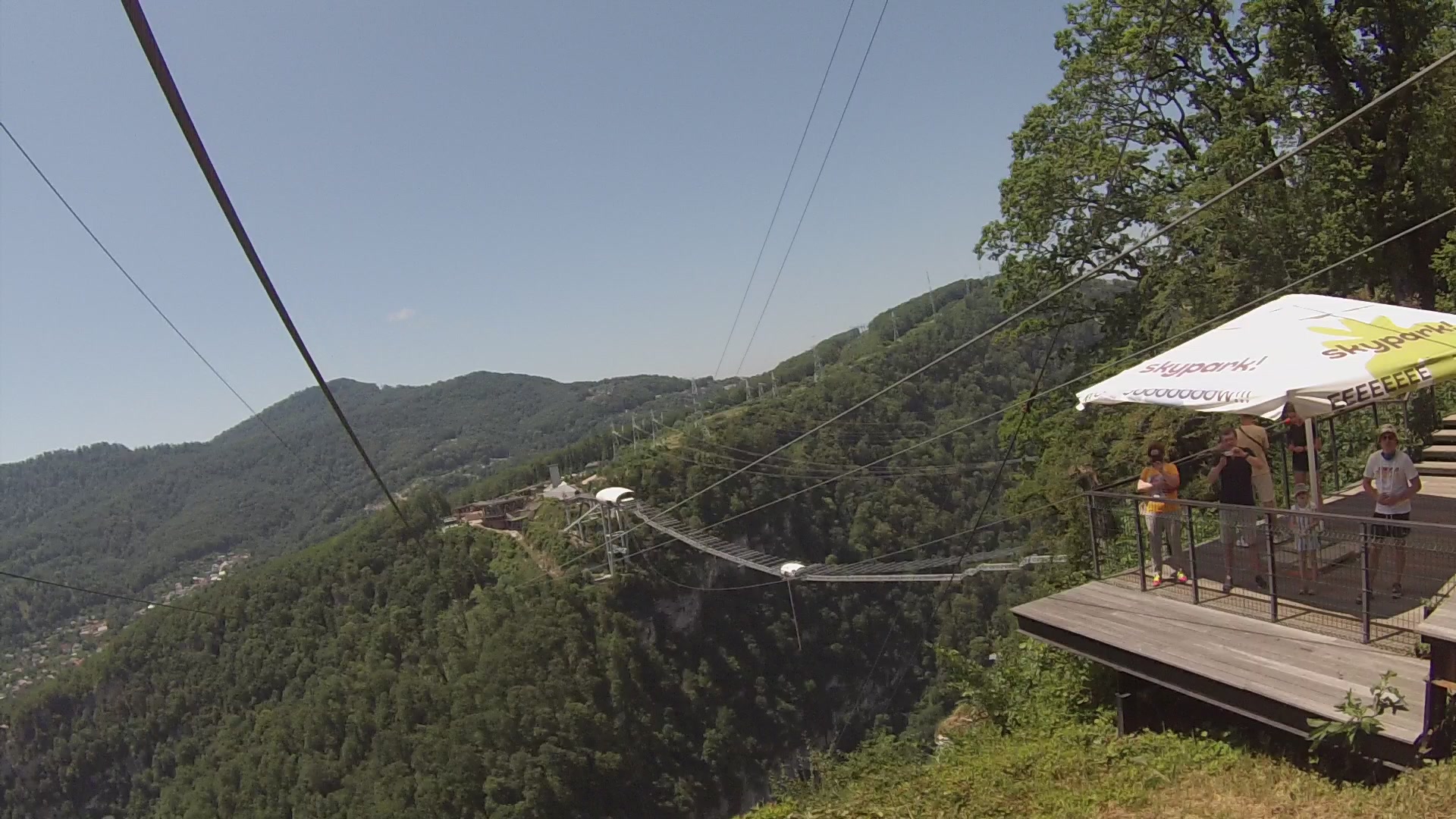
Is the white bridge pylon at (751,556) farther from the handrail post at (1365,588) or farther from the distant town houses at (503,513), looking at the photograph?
the handrail post at (1365,588)

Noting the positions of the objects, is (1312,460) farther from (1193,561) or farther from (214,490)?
(214,490)

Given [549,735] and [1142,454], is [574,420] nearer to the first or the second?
[549,735]

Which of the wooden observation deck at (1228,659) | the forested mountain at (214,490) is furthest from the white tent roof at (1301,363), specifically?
the forested mountain at (214,490)

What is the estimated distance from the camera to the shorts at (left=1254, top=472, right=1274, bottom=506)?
22.0 ft

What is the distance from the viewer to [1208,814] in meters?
4.14

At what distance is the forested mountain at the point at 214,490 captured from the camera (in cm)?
12212

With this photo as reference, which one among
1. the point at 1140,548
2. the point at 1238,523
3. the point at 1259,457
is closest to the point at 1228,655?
the point at 1238,523

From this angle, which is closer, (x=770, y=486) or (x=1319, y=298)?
(x=1319, y=298)

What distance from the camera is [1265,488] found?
22.2 ft

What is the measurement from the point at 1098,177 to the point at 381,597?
6197cm

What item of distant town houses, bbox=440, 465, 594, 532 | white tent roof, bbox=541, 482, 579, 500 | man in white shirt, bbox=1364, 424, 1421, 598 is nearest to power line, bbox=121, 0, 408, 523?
man in white shirt, bbox=1364, 424, 1421, 598

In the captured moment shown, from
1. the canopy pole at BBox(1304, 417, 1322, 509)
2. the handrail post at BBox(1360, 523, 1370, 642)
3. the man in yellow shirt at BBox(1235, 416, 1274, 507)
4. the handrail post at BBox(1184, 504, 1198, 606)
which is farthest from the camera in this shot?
the man in yellow shirt at BBox(1235, 416, 1274, 507)

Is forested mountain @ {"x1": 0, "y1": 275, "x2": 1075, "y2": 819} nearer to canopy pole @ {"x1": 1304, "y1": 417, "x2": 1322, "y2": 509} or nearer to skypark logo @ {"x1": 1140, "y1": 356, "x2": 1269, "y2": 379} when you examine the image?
canopy pole @ {"x1": 1304, "y1": 417, "x2": 1322, "y2": 509}

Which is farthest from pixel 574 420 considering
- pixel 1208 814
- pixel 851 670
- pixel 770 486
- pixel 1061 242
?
pixel 1208 814
